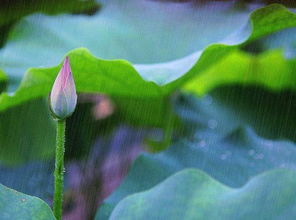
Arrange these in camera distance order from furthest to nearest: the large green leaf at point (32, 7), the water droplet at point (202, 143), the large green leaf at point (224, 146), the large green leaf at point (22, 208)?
the large green leaf at point (32, 7), the water droplet at point (202, 143), the large green leaf at point (224, 146), the large green leaf at point (22, 208)

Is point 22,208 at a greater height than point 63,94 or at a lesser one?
lesser

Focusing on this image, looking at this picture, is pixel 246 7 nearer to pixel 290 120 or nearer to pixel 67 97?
pixel 290 120

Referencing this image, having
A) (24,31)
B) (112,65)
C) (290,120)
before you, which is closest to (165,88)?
(112,65)

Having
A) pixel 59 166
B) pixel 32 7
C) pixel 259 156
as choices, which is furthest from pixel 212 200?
pixel 32 7

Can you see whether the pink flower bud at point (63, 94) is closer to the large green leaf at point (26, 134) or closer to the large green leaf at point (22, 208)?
the large green leaf at point (22, 208)

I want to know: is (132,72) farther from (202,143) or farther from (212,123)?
(212,123)

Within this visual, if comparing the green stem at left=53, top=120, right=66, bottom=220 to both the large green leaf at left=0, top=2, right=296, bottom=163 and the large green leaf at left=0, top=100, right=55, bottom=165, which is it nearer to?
the large green leaf at left=0, top=2, right=296, bottom=163

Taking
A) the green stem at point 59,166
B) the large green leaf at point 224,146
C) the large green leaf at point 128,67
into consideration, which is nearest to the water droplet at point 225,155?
the large green leaf at point 224,146
